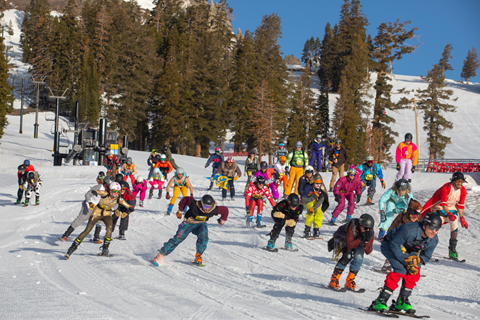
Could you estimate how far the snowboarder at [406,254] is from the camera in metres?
5.24

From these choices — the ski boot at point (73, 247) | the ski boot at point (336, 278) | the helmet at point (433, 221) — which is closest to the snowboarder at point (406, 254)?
the helmet at point (433, 221)

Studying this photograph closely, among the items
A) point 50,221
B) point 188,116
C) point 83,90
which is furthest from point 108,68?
point 50,221

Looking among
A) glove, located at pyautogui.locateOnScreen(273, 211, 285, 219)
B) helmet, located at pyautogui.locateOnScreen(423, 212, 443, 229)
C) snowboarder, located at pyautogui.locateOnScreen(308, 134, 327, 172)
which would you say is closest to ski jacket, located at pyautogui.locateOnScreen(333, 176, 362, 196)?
glove, located at pyautogui.locateOnScreen(273, 211, 285, 219)

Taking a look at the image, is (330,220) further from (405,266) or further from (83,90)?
(83,90)

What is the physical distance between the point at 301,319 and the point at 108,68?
68.6 meters

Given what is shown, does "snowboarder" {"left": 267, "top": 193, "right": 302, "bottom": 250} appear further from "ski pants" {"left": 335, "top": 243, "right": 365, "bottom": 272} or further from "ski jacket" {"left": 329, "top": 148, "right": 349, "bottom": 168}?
"ski jacket" {"left": 329, "top": 148, "right": 349, "bottom": 168}

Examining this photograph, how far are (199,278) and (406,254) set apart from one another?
3.64m

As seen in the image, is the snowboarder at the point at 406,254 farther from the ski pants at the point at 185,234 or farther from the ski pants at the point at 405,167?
the ski pants at the point at 405,167

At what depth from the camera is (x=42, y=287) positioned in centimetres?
661

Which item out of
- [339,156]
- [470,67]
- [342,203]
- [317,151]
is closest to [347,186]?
[342,203]

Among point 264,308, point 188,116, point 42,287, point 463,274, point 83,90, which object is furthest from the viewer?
point 83,90

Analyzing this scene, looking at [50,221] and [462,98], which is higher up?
[462,98]

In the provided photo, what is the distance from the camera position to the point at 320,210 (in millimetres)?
10266

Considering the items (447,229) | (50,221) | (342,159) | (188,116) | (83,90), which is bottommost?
(50,221)
